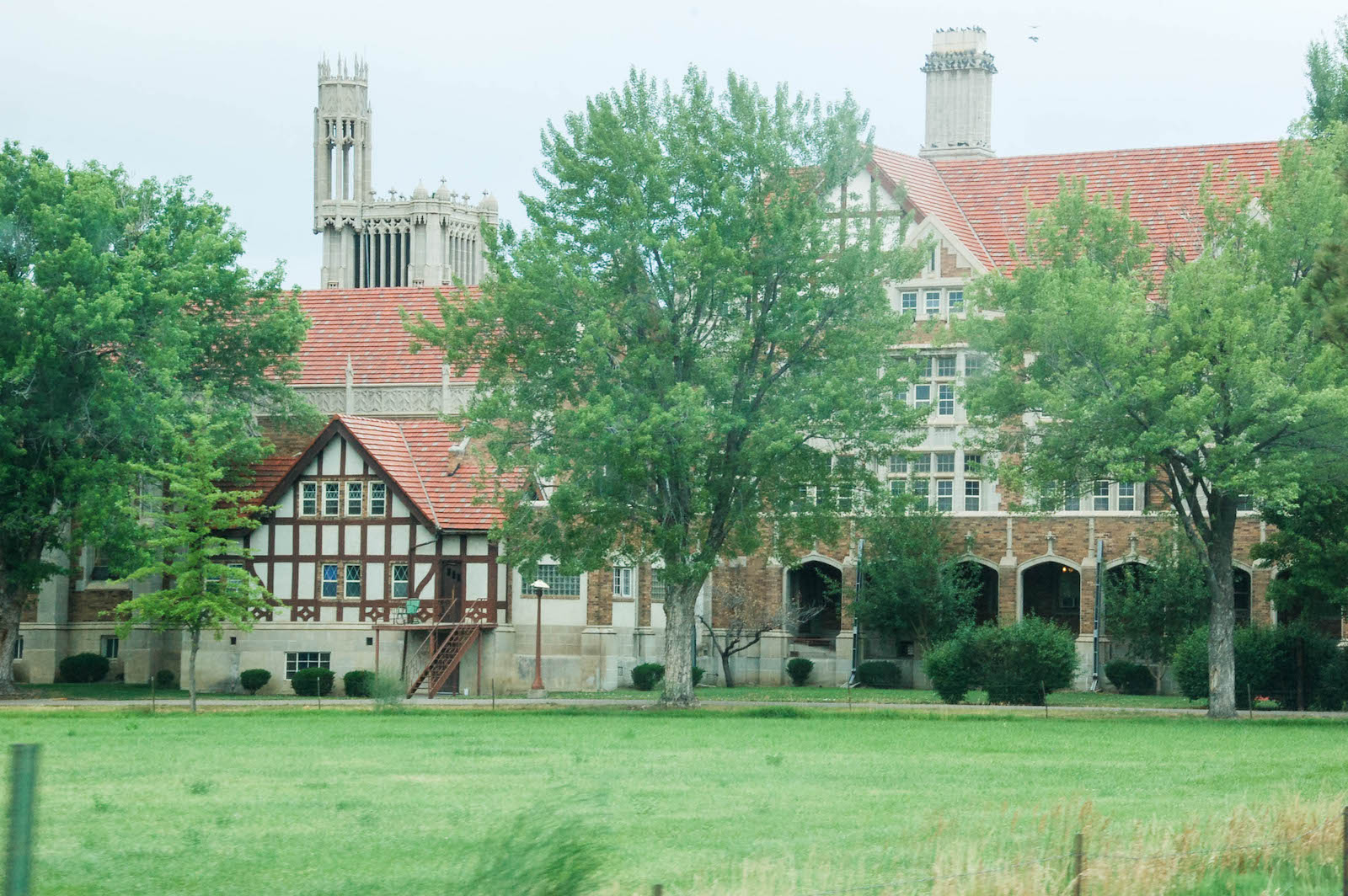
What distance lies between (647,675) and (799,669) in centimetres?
502

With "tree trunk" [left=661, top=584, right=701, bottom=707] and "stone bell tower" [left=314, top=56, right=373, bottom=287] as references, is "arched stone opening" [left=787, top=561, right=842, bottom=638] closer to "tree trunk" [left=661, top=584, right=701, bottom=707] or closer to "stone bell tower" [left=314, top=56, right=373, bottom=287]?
"tree trunk" [left=661, top=584, right=701, bottom=707]

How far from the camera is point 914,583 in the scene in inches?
2040

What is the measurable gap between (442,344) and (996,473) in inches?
466

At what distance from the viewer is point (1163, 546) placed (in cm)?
5009

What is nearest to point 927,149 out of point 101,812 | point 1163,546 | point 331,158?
point 1163,546

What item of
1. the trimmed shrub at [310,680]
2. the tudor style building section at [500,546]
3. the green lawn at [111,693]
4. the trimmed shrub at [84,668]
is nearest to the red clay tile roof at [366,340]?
the tudor style building section at [500,546]

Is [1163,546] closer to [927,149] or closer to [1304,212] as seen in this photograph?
[1304,212]

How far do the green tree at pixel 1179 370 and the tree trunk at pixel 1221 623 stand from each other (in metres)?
0.03

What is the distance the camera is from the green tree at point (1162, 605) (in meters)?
49.5

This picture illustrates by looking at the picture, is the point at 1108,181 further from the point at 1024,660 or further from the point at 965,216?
the point at 1024,660

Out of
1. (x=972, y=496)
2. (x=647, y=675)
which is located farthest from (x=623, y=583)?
(x=972, y=496)

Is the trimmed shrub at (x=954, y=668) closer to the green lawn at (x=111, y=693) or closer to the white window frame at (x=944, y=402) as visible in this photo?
the white window frame at (x=944, y=402)

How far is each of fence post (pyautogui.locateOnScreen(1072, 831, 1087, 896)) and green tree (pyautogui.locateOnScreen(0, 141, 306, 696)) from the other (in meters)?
34.1

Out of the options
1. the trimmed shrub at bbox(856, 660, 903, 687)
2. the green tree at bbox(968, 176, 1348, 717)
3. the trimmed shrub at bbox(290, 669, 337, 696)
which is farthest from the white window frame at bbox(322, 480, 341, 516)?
the green tree at bbox(968, 176, 1348, 717)
